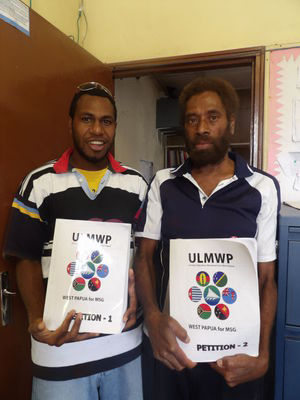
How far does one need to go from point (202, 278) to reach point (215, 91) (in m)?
0.64

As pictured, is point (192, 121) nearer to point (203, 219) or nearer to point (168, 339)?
point (203, 219)

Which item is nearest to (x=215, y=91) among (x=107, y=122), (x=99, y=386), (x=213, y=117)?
(x=213, y=117)

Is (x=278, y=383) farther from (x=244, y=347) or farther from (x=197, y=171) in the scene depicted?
(x=197, y=171)

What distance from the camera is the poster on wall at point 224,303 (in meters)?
0.88

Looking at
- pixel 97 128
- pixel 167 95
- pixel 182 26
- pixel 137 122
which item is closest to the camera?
pixel 97 128

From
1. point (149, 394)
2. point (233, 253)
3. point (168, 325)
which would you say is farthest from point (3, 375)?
point (233, 253)

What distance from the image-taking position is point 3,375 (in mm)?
1126

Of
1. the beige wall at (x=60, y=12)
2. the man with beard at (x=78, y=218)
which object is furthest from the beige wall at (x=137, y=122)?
the man with beard at (x=78, y=218)

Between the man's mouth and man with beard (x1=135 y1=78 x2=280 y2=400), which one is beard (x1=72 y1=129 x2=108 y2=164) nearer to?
the man's mouth

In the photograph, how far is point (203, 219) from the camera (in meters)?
1.00

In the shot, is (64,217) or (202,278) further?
(64,217)

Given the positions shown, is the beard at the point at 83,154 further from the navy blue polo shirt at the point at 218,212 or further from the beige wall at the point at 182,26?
the beige wall at the point at 182,26

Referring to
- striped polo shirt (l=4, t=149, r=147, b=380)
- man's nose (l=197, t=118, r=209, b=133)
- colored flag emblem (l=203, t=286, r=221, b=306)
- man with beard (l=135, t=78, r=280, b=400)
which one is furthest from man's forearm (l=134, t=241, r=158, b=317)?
man's nose (l=197, t=118, r=209, b=133)

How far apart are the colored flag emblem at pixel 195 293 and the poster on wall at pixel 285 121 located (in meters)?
0.96
